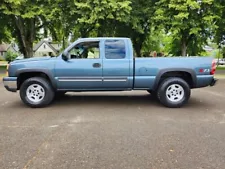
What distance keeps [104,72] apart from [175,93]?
1990 millimetres

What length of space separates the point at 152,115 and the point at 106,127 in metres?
1.44

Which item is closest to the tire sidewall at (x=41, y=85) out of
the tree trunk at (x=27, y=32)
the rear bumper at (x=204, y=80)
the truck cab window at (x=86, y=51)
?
the truck cab window at (x=86, y=51)

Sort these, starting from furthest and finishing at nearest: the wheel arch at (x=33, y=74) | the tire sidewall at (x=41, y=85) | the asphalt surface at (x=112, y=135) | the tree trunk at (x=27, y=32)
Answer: the tree trunk at (x=27, y=32)
the tire sidewall at (x=41, y=85)
the wheel arch at (x=33, y=74)
the asphalt surface at (x=112, y=135)

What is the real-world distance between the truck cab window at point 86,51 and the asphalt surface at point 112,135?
1.34 meters

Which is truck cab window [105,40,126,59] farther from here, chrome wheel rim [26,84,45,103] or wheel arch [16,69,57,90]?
chrome wheel rim [26,84,45,103]

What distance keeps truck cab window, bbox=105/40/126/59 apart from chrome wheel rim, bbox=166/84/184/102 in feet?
5.01

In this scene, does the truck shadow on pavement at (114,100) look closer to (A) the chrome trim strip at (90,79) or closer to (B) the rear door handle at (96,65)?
(A) the chrome trim strip at (90,79)

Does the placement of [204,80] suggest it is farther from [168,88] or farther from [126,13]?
[126,13]

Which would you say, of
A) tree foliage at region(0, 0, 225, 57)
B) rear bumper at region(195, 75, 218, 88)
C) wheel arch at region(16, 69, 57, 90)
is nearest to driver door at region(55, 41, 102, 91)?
wheel arch at region(16, 69, 57, 90)

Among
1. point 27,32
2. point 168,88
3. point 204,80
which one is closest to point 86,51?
point 168,88

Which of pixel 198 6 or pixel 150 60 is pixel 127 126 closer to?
pixel 150 60

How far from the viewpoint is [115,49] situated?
22.4 ft

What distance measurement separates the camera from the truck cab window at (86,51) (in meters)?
6.82

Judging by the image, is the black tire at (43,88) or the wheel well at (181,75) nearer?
the black tire at (43,88)
